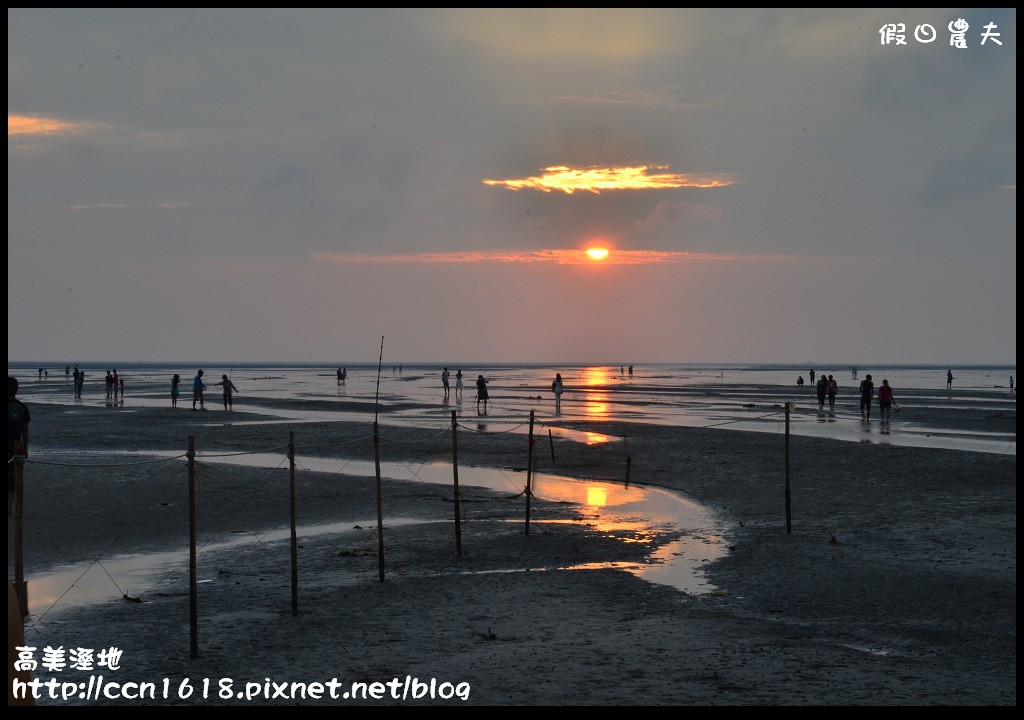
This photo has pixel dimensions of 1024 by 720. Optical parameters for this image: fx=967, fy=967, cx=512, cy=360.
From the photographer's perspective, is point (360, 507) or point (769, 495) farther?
point (769, 495)

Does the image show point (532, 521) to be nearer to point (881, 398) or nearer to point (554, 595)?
point (554, 595)

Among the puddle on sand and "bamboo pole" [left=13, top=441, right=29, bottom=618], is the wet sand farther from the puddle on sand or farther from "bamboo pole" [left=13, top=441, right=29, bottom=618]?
"bamboo pole" [left=13, top=441, right=29, bottom=618]

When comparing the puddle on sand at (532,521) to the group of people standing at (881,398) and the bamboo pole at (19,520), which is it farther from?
the group of people standing at (881,398)

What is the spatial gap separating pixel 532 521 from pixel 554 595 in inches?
257

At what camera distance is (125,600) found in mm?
14516

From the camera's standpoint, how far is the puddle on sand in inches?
611

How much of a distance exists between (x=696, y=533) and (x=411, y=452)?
56.1ft

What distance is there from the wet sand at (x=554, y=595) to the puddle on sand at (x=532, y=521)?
1.37 ft

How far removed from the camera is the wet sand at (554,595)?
10930 mm

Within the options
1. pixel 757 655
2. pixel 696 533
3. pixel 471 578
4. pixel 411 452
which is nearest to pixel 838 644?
pixel 757 655

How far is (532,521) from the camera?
21.3 meters

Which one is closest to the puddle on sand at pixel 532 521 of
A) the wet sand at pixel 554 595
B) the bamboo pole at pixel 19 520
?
the wet sand at pixel 554 595

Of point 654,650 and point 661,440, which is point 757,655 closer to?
point 654,650

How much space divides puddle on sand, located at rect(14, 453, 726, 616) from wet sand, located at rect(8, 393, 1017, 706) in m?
0.42
